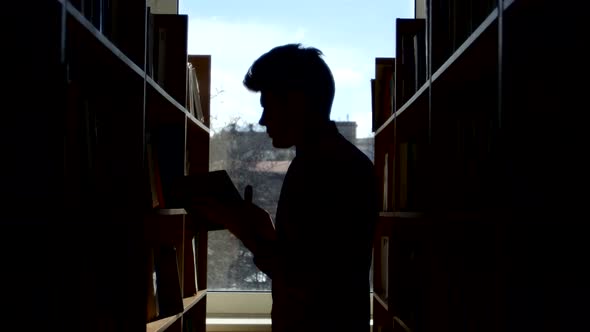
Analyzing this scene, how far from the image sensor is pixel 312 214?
151 cm

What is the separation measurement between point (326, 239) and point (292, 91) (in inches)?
16.7

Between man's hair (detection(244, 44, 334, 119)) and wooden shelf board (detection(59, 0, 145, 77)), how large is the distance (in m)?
0.33

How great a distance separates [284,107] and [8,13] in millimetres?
772

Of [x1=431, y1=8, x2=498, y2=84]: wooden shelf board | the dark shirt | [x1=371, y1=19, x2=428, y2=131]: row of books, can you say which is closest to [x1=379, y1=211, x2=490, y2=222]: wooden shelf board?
the dark shirt

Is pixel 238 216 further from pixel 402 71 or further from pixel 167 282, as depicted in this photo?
pixel 402 71

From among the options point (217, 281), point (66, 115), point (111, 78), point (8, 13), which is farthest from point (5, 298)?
point (217, 281)

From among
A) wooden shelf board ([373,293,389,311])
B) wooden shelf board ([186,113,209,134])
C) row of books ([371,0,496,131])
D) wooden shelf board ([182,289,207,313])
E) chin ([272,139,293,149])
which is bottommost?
wooden shelf board ([373,293,389,311])

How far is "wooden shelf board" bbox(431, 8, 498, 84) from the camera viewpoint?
3.82 ft

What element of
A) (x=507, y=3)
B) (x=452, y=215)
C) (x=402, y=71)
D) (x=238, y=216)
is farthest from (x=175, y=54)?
(x=507, y=3)

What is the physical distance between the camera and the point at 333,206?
4.96ft

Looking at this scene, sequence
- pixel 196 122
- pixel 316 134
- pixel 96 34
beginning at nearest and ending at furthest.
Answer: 1. pixel 96 34
2. pixel 316 134
3. pixel 196 122

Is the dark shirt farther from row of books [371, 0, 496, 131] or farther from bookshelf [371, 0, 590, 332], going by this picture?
row of books [371, 0, 496, 131]

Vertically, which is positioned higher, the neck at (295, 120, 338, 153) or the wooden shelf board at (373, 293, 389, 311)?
the neck at (295, 120, 338, 153)

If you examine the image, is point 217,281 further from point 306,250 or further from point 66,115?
point 66,115
